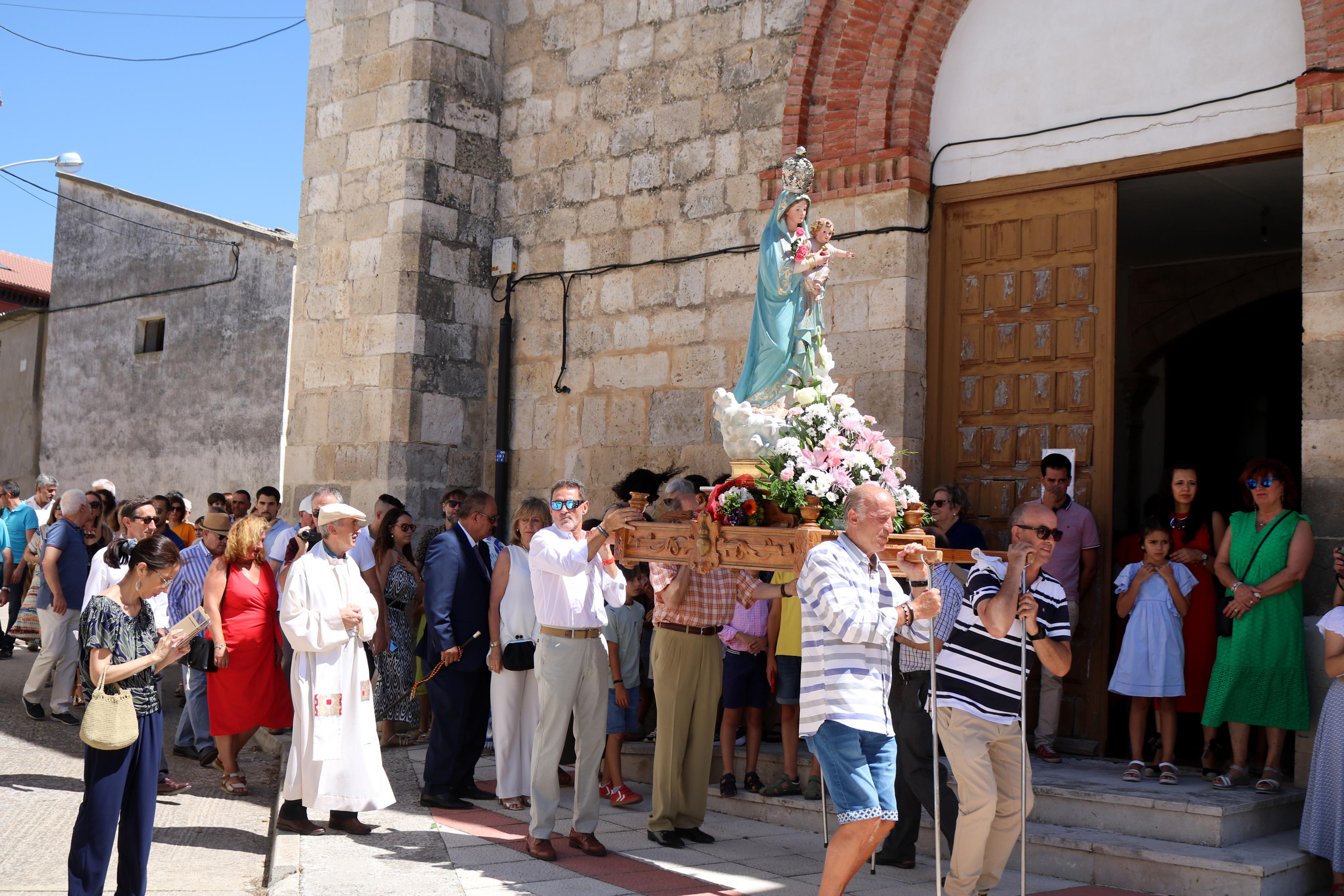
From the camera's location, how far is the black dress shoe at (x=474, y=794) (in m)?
6.96

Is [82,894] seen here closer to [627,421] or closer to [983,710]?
[983,710]

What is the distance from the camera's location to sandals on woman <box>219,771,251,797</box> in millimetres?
7352

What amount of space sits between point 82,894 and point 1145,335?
35.2 ft

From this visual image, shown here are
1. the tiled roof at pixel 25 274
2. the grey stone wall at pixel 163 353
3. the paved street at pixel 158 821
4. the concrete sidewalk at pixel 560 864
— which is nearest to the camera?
the concrete sidewalk at pixel 560 864

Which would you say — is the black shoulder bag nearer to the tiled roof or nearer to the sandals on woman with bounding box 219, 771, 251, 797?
the sandals on woman with bounding box 219, 771, 251, 797

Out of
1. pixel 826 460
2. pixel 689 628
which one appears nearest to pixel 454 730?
pixel 689 628

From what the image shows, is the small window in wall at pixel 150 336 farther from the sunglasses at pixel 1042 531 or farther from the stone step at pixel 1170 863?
the sunglasses at pixel 1042 531

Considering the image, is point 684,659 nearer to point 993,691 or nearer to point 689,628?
point 689,628

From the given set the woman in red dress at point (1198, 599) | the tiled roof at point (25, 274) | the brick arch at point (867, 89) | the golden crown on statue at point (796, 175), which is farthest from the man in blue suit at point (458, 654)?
Answer: the tiled roof at point (25, 274)

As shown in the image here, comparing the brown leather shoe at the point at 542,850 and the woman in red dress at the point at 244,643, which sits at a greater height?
the woman in red dress at the point at 244,643

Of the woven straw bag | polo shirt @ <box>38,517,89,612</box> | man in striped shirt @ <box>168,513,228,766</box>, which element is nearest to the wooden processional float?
the woven straw bag

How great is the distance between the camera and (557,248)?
10.1 m

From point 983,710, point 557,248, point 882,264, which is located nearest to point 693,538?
point 983,710

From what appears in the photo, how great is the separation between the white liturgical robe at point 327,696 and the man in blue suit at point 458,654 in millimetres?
786
